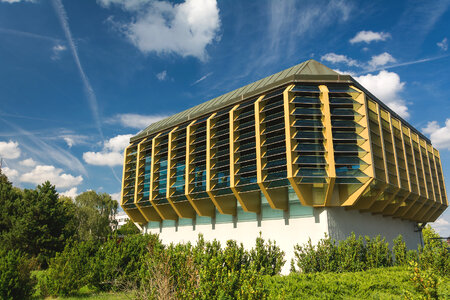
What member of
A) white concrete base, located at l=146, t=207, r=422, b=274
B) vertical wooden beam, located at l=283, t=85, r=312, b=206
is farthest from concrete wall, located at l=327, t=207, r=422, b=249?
vertical wooden beam, located at l=283, t=85, r=312, b=206

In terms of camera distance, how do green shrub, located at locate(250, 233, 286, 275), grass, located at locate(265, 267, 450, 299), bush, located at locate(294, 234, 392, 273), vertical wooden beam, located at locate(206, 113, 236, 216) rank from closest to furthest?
grass, located at locate(265, 267, 450, 299), bush, located at locate(294, 234, 392, 273), green shrub, located at locate(250, 233, 286, 275), vertical wooden beam, located at locate(206, 113, 236, 216)

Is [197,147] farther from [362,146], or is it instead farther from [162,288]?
[162,288]

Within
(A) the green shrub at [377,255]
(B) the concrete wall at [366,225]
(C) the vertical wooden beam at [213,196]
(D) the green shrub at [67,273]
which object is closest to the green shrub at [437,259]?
(A) the green shrub at [377,255]

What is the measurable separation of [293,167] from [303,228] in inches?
283

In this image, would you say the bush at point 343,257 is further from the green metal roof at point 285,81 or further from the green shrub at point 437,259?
the green metal roof at point 285,81

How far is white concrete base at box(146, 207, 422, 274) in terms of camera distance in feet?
107

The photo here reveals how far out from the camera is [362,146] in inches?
1272

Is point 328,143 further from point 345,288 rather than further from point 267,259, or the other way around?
point 345,288

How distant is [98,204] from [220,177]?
2153 inches

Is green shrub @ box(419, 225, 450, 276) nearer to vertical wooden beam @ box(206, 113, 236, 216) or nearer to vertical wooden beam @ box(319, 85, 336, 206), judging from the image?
vertical wooden beam @ box(319, 85, 336, 206)

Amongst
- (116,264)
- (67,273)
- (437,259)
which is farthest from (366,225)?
(67,273)

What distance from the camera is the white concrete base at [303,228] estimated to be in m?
32.5

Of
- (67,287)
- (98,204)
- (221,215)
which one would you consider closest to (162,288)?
(67,287)

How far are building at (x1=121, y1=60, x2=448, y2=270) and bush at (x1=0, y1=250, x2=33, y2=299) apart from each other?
21.0 m
